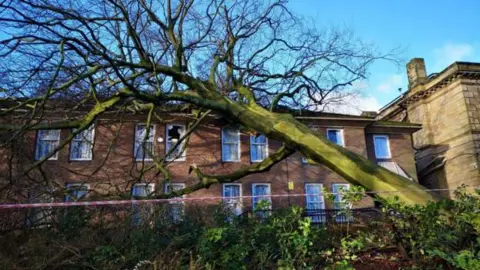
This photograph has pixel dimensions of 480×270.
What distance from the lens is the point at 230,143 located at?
2283 centimetres

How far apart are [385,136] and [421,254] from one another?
70.5 ft

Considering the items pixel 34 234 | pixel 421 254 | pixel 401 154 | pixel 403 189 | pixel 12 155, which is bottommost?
pixel 421 254

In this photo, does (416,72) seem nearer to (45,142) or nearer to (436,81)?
(436,81)

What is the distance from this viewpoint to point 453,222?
5.44m

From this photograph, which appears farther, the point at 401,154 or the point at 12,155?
the point at 401,154

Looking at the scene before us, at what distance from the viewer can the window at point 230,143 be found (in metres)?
22.6

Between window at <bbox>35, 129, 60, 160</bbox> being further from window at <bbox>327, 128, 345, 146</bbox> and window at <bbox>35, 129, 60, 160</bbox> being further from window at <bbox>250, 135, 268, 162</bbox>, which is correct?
window at <bbox>327, 128, 345, 146</bbox>

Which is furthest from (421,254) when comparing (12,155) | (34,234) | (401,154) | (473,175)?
(473,175)

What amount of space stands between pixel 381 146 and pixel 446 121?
19.1 ft

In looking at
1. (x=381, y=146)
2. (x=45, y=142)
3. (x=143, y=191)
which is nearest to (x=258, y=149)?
(x=381, y=146)

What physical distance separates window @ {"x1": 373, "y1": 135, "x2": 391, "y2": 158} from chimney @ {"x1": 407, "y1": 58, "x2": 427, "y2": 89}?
717cm

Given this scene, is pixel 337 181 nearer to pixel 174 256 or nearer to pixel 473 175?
pixel 473 175

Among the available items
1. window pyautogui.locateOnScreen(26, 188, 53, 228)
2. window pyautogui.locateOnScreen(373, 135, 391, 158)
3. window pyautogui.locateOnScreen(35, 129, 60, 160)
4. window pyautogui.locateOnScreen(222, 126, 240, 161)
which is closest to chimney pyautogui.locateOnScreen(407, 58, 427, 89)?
window pyautogui.locateOnScreen(373, 135, 391, 158)

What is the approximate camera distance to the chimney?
30.3 metres
